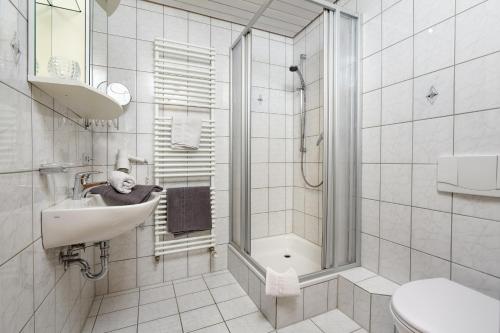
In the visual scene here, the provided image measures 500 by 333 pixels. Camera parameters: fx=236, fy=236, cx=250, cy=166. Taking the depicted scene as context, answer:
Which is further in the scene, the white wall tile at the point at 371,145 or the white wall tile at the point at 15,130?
the white wall tile at the point at 371,145

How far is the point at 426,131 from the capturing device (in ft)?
4.23

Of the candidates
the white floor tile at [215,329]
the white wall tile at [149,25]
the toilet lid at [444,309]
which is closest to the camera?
the toilet lid at [444,309]

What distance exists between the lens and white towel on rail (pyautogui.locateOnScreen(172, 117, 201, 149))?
1895mm

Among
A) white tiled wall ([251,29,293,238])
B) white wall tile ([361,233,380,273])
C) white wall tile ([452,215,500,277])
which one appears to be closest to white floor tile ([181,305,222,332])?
white tiled wall ([251,29,293,238])

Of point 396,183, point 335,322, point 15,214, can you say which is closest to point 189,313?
point 335,322

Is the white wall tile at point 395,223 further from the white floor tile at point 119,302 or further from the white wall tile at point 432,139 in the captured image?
the white floor tile at point 119,302

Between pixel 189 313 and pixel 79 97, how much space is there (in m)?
1.44

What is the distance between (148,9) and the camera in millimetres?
1876

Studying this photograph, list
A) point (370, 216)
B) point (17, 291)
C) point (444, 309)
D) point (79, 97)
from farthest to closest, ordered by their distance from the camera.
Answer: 1. point (370, 216)
2. point (79, 97)
3. point (444, 309)
4. point (17, 291)

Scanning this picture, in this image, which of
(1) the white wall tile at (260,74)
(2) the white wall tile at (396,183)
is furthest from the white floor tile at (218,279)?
(1) the white wall tile at (260,74)

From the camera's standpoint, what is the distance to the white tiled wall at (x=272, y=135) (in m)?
2.22

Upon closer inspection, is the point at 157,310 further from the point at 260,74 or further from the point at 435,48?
the point at 435,48

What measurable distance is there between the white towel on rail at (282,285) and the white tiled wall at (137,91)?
905 millimetres

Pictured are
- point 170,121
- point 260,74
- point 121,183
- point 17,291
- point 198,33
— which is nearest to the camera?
point 17,291
